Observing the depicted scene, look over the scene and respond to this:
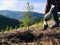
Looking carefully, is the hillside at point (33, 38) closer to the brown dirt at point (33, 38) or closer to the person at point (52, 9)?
the brown dirt at point (33, 38)

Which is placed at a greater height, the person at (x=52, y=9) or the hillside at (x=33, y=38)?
the person at (x=52, y=9)

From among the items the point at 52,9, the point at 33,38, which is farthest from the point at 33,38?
the point at 52,9

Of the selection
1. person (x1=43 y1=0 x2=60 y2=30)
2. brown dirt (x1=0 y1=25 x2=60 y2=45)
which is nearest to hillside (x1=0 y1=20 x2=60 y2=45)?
brown dirt (x1=0 y1=25 x2=60 y2=45)

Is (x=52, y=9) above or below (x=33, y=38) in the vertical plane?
above

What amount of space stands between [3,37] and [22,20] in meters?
2.71

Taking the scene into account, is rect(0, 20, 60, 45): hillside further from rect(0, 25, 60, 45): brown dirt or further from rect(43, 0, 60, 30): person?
rect(43, 0, 60, 30): person

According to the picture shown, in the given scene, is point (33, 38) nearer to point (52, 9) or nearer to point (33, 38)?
point (33, 38)

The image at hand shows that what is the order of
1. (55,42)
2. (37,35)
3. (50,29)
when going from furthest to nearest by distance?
1. (50,29)
2. (37,35)
3. (55,42)

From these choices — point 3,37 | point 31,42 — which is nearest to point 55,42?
point 31,42

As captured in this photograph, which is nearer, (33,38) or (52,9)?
(33,38)

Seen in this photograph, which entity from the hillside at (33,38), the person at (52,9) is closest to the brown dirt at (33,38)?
the hillside at (33,38)

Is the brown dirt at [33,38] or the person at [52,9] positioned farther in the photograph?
the person at [52,9]

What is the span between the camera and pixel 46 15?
11.0 meters

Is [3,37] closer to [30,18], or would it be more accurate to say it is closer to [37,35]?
[37,35]
